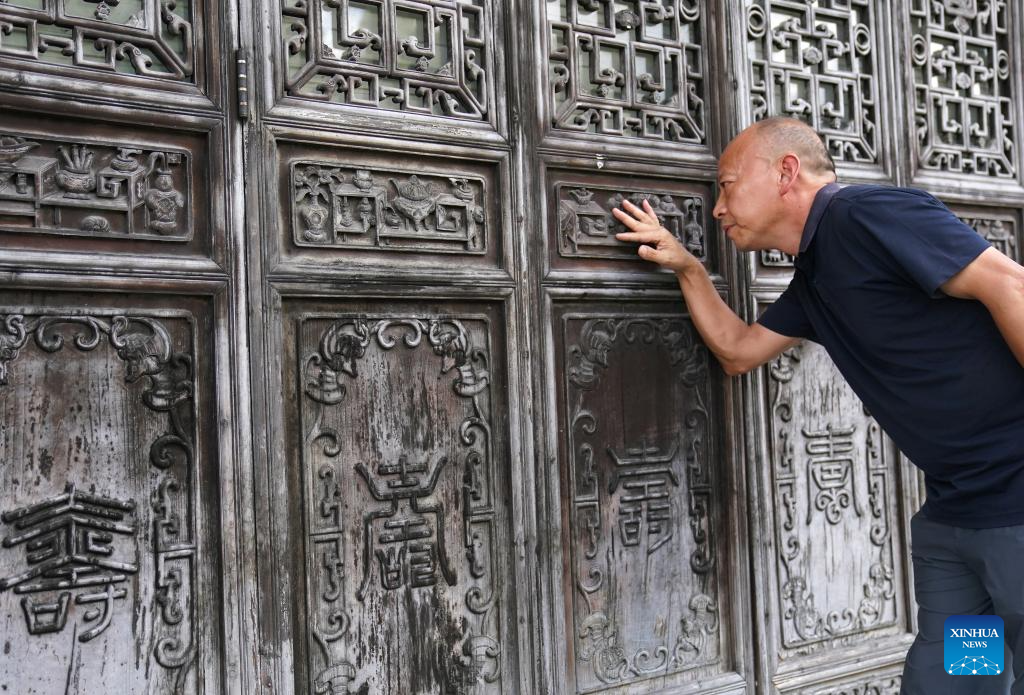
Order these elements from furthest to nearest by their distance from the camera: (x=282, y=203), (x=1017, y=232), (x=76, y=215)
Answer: (x=1017, y=232) → (x=282, y=203) → (x=76, y=215)

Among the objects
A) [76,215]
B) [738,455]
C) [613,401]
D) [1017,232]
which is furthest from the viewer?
[1017,232]

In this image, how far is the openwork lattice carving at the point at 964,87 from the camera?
10.2 ft

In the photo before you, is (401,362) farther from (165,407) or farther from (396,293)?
(165,407)

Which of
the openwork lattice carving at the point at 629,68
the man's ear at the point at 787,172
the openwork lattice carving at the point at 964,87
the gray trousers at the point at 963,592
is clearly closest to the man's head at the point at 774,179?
the man's ear at the point at 787,172

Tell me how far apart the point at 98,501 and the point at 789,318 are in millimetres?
1652

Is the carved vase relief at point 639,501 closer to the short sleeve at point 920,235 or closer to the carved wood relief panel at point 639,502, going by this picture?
the carved wood relief panel at point 639,502

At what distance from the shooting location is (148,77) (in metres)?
1.94

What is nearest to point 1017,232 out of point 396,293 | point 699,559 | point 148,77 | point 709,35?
point 709,35

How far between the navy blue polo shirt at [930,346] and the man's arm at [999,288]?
25mm

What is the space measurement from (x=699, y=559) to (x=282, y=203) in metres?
1.43

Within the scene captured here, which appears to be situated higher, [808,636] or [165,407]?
[165,407]

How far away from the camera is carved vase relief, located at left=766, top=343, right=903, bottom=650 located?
9.06ft

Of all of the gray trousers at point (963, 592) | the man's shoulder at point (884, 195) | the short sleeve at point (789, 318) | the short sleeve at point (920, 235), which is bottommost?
the gray trousers at point (963, 592)

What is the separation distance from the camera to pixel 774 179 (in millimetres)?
2350
